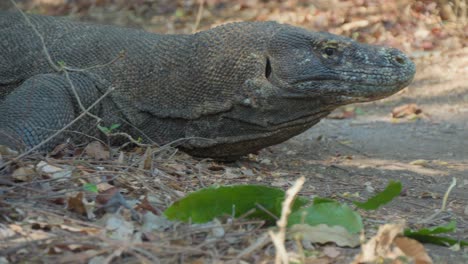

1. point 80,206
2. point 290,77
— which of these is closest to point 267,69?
point 290,77

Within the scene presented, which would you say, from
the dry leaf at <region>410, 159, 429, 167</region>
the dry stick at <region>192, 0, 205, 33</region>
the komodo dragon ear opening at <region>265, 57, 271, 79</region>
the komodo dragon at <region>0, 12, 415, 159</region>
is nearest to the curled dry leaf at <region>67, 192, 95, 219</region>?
the komodo dragon at <region>0, 12, 415, 159</region>

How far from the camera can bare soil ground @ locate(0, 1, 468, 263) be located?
2.84 m

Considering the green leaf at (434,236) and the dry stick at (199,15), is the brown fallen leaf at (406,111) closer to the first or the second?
the dry stick at (199,15)

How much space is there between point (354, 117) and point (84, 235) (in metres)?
5.34

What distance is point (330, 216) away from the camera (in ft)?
10.3

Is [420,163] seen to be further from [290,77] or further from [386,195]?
[386,195]

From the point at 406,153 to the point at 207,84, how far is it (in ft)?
6.94

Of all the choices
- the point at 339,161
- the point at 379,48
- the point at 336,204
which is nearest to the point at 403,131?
the point at 339,161

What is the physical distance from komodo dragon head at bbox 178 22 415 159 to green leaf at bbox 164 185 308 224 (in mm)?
1702

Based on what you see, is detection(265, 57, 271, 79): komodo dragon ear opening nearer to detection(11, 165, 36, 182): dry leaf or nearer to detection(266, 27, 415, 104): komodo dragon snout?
detection(266, 27, 415, 104): komodo dragon snout

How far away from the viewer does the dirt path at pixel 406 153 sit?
440 cm

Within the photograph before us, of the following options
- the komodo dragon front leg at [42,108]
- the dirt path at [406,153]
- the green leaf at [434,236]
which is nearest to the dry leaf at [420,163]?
the dirt path at [406,153]

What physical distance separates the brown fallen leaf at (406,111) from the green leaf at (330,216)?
4.80 metres

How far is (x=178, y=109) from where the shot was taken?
502cm
